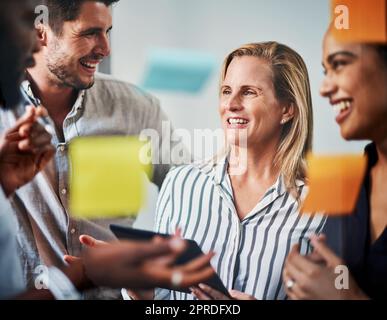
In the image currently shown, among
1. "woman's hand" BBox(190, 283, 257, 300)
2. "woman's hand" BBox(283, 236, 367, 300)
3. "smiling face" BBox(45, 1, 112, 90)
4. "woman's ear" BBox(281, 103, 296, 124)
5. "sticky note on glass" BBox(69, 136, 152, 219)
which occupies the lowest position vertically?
"woman's hand" BBox(190, 283, 257, 300)

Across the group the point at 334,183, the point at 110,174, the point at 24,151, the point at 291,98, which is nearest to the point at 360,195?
the point at 334,183

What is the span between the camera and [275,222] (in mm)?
2879

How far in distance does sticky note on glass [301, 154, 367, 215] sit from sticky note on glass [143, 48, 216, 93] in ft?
1.93

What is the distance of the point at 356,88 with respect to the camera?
9.30 feet

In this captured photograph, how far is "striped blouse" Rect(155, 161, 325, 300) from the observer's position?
9.41ft

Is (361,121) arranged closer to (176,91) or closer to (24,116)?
(176,91)

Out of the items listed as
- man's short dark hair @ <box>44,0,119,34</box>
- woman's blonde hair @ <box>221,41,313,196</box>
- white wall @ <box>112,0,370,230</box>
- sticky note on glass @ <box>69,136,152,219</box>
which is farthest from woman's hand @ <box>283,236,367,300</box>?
man's short dark hair @ <box>44,0,119,34</box>

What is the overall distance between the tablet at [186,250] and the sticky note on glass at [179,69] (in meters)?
0.65

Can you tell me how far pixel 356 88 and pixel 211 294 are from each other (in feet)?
3.60

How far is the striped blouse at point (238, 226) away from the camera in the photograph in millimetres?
2867

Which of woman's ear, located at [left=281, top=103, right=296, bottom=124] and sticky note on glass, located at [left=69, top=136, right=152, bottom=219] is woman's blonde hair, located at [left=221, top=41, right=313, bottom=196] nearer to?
woman's ear, located at [left=281, top=103, right=296, bottom=124]

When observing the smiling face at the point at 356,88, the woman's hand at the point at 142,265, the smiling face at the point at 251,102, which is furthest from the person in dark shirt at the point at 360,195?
the woman's hand at the point at 142,265

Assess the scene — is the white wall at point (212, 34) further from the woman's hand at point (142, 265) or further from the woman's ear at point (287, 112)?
the woman's hand at point (142, 265)

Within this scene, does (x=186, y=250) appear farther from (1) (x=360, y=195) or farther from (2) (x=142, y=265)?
(1) (x=360, y=195)
